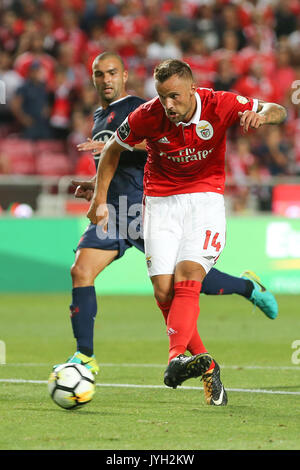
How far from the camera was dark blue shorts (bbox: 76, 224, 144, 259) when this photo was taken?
688cm

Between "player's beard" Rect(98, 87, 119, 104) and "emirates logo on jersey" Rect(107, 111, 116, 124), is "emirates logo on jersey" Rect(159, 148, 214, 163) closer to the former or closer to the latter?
"emirates logo on jersey" Rect(107, 111, 116, 124)

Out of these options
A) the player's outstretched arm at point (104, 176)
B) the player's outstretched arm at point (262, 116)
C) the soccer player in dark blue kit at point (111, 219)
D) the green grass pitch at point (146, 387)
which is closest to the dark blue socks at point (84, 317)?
the soccer player in dark blue kit at point (111, 219)

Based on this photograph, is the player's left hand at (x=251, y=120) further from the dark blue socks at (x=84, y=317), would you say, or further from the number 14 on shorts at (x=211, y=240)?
the dark blue socks at (x=84, y=317)

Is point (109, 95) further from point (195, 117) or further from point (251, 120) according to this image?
point (251, 120)

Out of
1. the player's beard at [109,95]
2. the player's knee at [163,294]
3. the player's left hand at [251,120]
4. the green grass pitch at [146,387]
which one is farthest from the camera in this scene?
the player's beard at [109,95]

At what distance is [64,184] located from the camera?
14.7 metres

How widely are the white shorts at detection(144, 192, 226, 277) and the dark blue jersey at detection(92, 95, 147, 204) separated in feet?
4.07

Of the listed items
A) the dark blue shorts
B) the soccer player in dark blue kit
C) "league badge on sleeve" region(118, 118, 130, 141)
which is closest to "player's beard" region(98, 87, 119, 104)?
the soccer player in dark blue kit

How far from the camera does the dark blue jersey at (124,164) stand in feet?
23.5

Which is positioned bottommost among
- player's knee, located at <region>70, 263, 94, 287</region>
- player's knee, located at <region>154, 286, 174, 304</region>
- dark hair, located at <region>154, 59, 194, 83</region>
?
player's knee, located at <region>70, 263, 94, 287</region>

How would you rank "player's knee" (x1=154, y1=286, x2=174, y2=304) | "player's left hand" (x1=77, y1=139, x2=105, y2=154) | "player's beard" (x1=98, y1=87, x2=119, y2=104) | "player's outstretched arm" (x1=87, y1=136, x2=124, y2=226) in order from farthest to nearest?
"player's beard" (x1=98, y1=87, x2=119, y2=104), "player's left hand" (x1=77, y1=139, x2=105, y2=154), "player's outstretched arm" (x1=87, y1=136, x2=124, y2=226), "player's knee" (x1=154, y1=286, x2=174, y2=304)

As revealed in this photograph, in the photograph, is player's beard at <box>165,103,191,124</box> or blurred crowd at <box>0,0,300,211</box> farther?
blurred crowd at <box>0,0,300,211</box>

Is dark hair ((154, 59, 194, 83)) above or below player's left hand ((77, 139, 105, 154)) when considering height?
above

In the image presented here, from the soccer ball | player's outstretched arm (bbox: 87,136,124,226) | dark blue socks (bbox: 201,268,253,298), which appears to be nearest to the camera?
the soccer ball
